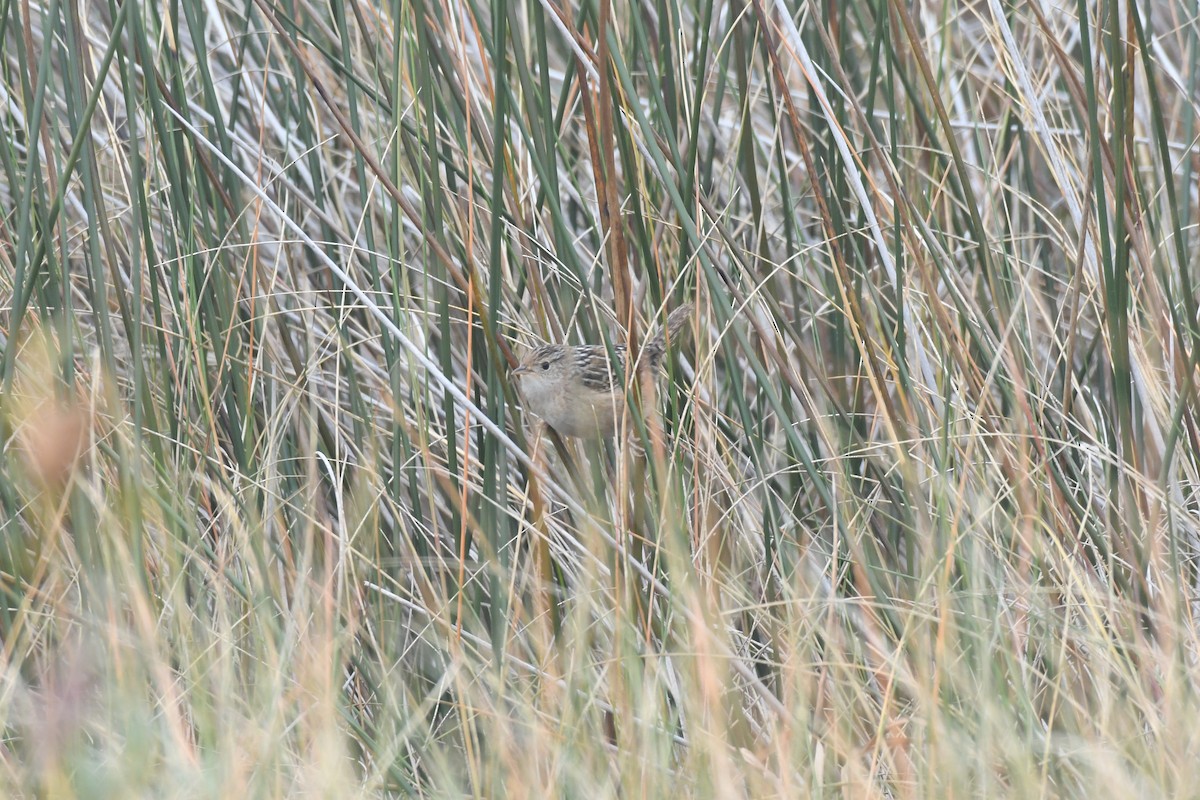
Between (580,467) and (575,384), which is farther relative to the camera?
(580,467)

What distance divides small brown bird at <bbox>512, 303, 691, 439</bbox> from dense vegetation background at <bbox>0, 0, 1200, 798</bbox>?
0.06 metres

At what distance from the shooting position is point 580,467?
2.34 m

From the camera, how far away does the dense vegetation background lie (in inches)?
59.3

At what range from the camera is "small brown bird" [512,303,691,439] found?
2.10 meters

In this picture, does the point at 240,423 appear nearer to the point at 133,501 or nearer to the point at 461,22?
the point at 133,501

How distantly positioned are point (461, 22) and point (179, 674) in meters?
1.14

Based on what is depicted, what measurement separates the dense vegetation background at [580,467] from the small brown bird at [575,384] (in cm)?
6

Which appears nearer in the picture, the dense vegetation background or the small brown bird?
the dense vegetation background

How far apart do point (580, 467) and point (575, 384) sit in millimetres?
266

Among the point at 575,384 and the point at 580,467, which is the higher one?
the point at 575,384

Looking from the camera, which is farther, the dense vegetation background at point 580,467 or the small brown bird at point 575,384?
the small brown bird at point 575,384

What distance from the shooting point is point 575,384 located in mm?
2117

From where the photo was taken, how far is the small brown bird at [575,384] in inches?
82.7

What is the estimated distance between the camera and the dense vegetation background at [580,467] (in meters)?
1.51
